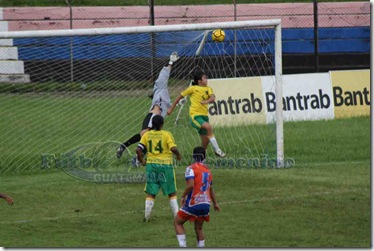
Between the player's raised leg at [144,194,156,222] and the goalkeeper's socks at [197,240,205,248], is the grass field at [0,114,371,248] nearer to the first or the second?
the player's raised leg at [144,194,156,222]

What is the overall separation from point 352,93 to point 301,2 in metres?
14.1

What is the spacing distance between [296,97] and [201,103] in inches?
282

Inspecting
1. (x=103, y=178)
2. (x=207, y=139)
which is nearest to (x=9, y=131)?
(x=103, y=178)

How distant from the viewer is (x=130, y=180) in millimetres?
19984

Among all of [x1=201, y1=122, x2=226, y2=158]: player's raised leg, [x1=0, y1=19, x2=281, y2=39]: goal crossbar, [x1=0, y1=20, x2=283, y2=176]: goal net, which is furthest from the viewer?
[x1=0, y1=20, x2=283, y2=176]: goal net

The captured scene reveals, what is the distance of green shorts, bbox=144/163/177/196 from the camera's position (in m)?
15.2

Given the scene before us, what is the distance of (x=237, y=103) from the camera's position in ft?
85.5

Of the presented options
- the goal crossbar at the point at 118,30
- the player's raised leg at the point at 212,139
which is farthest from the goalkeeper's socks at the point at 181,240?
the player's raised leg at the point at 212,139

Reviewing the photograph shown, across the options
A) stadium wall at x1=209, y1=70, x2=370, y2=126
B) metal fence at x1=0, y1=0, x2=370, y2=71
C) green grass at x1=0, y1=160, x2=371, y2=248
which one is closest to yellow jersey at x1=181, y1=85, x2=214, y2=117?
green grass at x1=0, y1=160, x2=371, y2=248

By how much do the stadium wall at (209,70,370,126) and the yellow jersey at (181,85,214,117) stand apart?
458 cm

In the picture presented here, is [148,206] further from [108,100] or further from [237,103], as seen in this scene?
[237,103]

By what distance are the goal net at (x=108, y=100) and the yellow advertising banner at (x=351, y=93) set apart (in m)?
4.02

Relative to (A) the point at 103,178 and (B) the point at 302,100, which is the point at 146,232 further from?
(B) the point at 302,100

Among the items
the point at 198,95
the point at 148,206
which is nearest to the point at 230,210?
the point at 148,206
